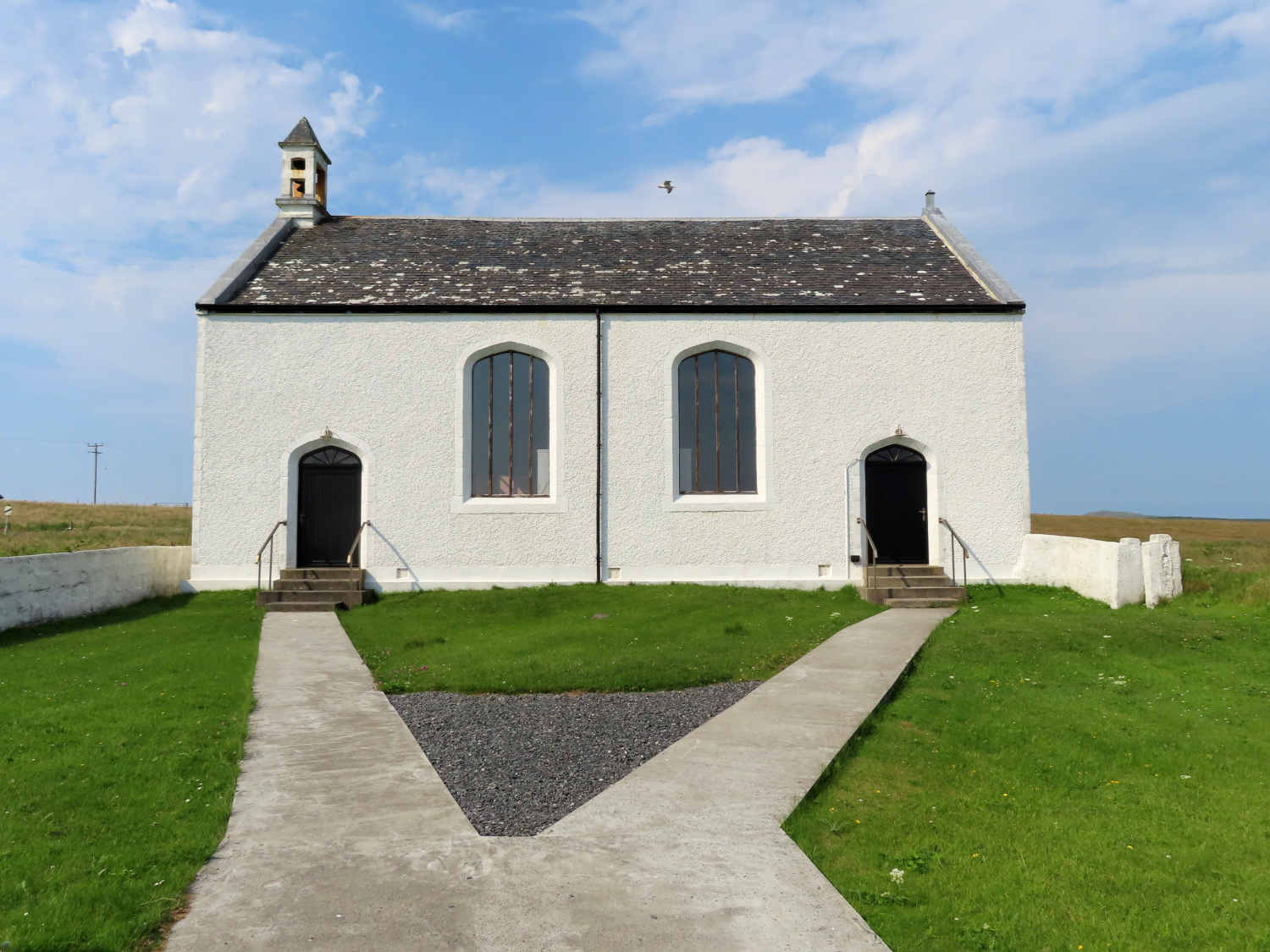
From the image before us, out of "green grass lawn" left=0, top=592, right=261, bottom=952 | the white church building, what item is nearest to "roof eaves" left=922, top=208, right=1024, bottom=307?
the white church building

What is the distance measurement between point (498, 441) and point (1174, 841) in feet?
48.2

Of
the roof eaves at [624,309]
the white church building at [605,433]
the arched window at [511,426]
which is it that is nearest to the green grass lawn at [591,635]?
the white church building at [605,433]

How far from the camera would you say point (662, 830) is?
4.88 m

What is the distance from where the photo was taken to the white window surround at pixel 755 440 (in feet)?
57.2

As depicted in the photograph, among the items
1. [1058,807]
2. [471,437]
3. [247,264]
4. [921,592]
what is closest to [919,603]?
[921,592]

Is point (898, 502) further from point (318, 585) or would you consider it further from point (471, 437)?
point (318, 585)

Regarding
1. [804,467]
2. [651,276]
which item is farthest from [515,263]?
[804,467]

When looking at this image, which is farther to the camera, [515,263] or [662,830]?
[515,263]

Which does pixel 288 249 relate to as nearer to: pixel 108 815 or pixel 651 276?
pixel 651 276

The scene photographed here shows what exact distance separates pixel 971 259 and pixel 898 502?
6.55 metres

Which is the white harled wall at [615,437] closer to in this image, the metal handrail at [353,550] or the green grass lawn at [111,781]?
the metal handrail at [353,550]

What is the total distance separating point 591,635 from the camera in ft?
41.2

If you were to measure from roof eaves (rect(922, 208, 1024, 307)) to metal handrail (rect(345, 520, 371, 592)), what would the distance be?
14.8 m

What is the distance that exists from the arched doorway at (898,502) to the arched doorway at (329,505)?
11.3 meters
